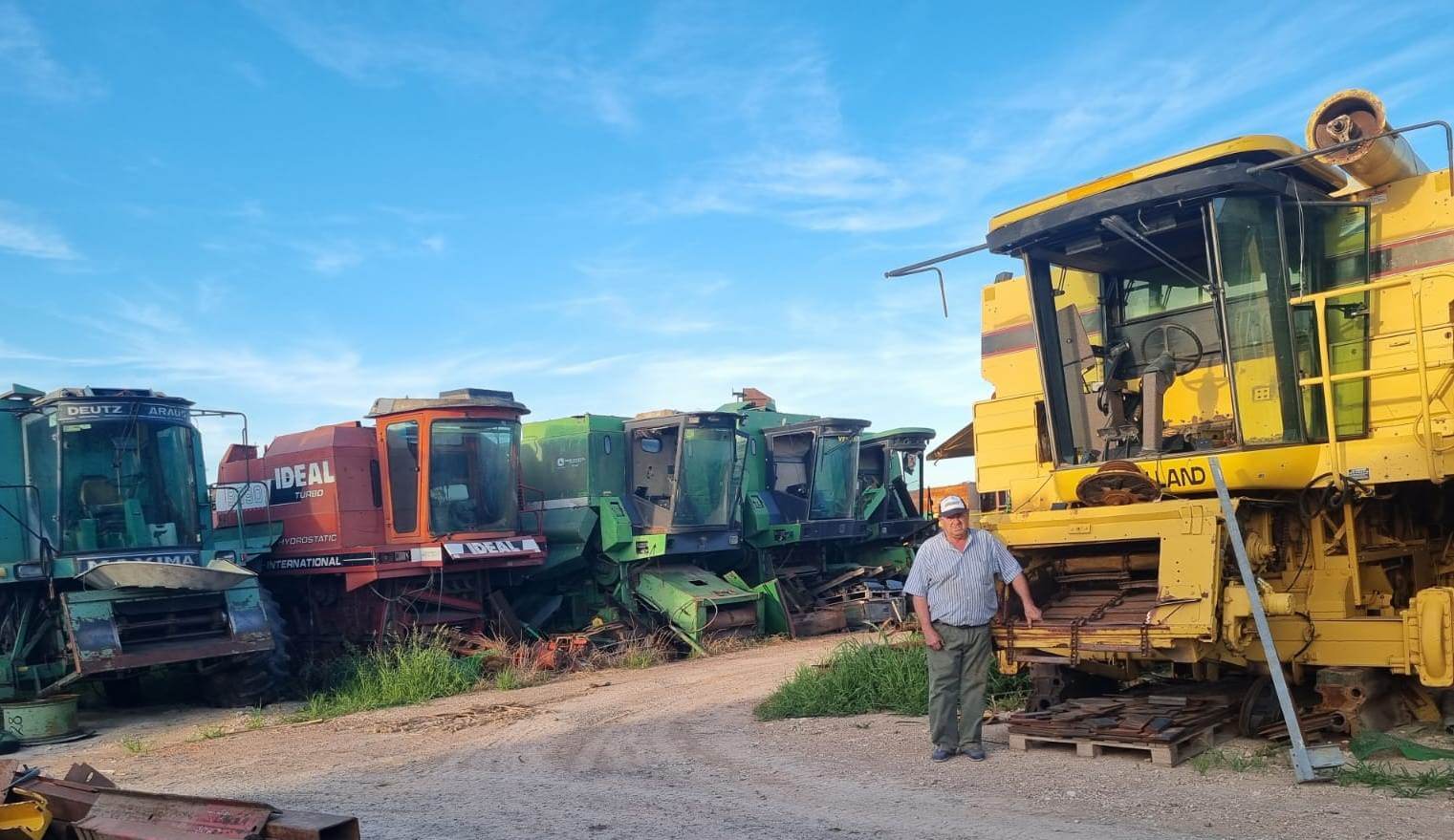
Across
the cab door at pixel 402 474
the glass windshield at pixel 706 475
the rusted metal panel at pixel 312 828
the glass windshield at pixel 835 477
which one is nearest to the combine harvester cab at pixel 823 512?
the glass windshield at pixel 835 477

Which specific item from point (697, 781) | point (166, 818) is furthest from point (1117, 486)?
point (166, 818)

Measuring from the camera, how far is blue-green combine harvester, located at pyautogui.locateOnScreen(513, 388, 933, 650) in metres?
15.6

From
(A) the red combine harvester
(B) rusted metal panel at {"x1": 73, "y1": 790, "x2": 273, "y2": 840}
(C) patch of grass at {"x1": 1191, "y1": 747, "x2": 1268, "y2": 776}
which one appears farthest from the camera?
(A) the red combine harvester

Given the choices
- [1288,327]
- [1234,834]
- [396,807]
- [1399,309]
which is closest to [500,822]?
[396,807]

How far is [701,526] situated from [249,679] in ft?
21.4

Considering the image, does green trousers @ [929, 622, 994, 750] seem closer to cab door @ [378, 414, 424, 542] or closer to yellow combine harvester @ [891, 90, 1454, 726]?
yellow combine harvester @ [891, 90, 1454, 726]

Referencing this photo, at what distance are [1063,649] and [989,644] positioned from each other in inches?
17.7

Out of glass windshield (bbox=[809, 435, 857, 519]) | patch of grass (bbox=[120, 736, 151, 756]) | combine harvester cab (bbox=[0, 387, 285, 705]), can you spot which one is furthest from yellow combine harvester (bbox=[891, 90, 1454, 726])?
glass windshield (bbox=[809, 435, 857, 519])

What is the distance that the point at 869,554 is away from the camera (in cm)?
2109

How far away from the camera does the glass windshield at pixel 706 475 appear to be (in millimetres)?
16750

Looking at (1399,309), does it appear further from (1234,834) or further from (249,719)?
(249,719)

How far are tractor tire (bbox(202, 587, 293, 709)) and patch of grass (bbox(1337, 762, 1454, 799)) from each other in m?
10.0

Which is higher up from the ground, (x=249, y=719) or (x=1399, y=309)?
(x=1399, y=309)

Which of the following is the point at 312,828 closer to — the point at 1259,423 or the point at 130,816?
→ the point at 130,816
